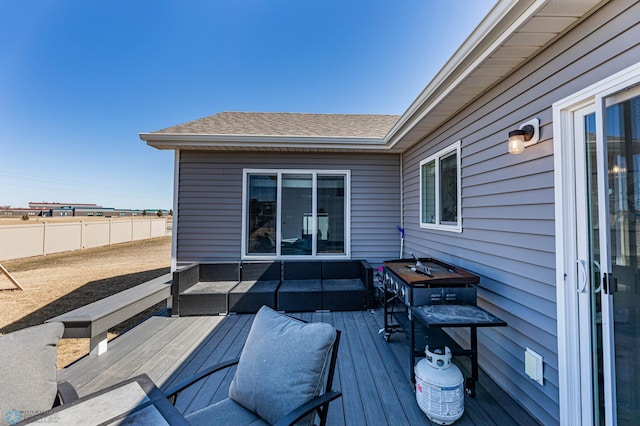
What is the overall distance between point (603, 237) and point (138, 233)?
62.3 ft

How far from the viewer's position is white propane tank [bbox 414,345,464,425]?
1.86 meters

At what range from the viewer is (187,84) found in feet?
24.4

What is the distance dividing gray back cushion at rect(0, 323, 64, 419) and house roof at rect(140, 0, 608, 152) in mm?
3235

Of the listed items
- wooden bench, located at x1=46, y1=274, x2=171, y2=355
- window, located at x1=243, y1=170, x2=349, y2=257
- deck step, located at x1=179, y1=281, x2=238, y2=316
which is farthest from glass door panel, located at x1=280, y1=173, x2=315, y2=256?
wooden bench, located at x1=46, y1=274, x2=171, y2=355

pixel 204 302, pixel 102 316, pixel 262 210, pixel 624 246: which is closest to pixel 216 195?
pixel 262 210

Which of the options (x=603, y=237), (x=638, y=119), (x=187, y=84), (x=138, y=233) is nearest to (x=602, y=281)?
(x=603, y=237)

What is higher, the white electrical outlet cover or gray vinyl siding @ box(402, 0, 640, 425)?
gray vinyl siding @ box(402, 0, 640, 425)

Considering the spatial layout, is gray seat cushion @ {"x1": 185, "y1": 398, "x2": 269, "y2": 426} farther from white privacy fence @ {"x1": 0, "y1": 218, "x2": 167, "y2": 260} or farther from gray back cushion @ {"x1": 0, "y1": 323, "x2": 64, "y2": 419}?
white privacy fence @ {"x1": 0, "y1": 218, "x2": 167, "y2": 260}

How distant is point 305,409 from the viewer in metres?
1.20

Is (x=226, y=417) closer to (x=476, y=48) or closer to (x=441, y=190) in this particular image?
(x=476, y=48)

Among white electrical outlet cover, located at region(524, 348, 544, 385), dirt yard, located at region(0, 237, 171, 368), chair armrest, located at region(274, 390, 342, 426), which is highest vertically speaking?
chair armrest, located at region(274, 390, 342, 426)

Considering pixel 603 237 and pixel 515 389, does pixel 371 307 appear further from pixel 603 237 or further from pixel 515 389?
pixel 603 237

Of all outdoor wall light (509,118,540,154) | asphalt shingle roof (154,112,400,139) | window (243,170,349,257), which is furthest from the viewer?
window (243,170,349,257)

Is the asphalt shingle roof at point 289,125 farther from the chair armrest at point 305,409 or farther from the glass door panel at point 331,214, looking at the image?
the chair armrest at point 305,409
